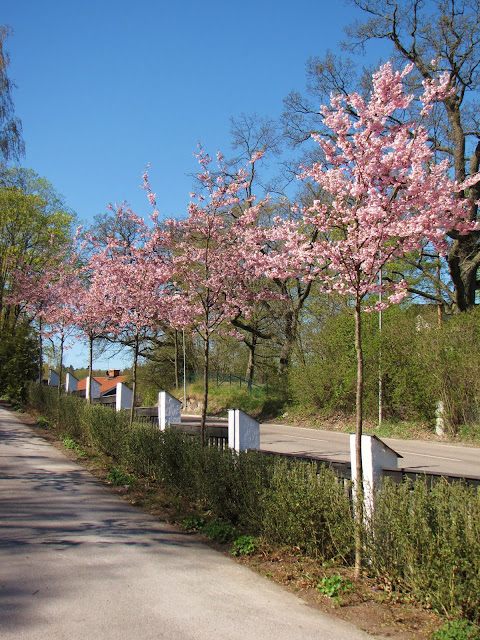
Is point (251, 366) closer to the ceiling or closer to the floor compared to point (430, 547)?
closer to the ceiling

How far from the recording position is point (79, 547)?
6.03 m

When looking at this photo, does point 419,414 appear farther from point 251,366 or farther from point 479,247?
point 251,366

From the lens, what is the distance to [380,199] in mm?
5555

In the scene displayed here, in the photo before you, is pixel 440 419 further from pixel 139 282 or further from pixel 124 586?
pixel 124 586

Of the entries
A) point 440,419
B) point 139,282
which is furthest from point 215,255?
point 440,419

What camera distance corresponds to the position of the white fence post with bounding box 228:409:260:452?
28.2ft

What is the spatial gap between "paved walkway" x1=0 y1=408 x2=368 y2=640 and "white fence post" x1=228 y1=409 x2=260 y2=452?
1795 mm

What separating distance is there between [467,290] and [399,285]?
1872 centimetres

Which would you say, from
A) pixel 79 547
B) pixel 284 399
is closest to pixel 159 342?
pixel 284 399

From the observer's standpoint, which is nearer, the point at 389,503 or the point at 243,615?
the point at 243,615

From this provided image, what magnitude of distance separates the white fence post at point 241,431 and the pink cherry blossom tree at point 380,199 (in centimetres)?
317

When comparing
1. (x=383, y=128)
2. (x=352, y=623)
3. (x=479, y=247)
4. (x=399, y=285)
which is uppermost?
(x=479, y=247)

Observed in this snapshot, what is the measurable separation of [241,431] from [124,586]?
12.7 ft

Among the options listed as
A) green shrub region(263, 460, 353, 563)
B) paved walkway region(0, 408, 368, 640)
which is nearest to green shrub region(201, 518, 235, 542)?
paved walkway region(0, 408, 368, 640)
